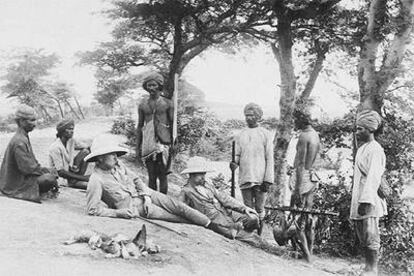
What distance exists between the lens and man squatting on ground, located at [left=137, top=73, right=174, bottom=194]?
745 centimetres

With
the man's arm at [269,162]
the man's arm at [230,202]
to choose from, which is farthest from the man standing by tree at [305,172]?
the man's arm at [230,202]

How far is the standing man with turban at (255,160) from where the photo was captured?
6.88 metres

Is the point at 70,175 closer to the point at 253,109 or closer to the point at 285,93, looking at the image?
the point at 253,109

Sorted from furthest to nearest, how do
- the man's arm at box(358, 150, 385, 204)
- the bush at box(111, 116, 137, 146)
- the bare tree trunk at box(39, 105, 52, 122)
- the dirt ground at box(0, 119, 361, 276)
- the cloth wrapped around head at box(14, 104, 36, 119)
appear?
the bare tree trunk at box(39, 105, 52, 122) → the bush at box(111, 116, 137, 146) → the cloth wrapped around head at box(14, 104, 36, 119) → the man's arm at box(358, 150, 385, 204) → the dirt ground at box(0, 119, 361, 276)

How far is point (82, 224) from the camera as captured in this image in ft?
18.1

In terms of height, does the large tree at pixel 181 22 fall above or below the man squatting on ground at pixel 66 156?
above

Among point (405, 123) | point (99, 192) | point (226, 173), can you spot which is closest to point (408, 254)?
point (405, 123)

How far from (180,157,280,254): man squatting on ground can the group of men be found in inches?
0.5

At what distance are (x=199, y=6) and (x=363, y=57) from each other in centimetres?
801

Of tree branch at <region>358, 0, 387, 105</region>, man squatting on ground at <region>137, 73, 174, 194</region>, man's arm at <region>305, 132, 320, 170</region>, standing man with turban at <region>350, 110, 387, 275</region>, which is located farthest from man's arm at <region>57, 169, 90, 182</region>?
tree branch at <region>358, 0, 387, 105</region>

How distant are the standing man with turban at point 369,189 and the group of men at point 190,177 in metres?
0.01

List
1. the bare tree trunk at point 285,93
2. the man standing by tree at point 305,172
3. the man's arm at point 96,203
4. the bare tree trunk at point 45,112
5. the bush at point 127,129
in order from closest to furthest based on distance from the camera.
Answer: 1. the man's arm at point 96,203
2. the man standing by tree at point 305,172
3. the bare tree trunk at point 285,93
4. the bush at point 127,129
5. the bare tree trunk at point 45,112

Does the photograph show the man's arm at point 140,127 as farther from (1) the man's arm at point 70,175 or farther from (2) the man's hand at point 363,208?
(2) the man's hand at point 363,208

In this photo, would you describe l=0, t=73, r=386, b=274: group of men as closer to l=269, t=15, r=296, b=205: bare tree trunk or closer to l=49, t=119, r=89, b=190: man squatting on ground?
l=49, t=119, r=89, b=190: man squatting on ground
